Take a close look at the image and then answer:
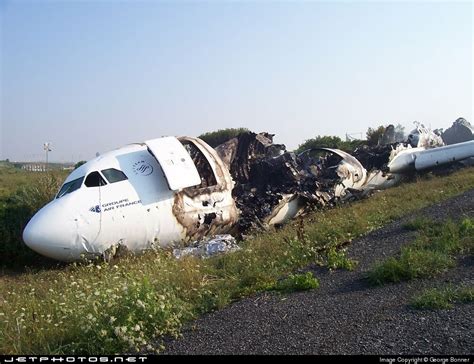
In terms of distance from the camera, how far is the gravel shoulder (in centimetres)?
419

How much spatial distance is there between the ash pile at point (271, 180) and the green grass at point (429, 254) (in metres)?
4.85

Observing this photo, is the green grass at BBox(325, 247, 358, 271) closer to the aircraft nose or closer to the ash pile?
the ash pile

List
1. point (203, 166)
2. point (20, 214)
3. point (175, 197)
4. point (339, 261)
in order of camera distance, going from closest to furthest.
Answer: point (339, 261) < point (175, 197) < point (203, 166) < point (20, 214)

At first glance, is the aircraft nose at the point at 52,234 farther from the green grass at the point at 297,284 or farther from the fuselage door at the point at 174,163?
the green grass at the point at 297,284

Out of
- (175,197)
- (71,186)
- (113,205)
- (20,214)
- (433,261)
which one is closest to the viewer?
(433,261)

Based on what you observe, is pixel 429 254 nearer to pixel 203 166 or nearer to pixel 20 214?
pixel 203 166

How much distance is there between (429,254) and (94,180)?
687 cm

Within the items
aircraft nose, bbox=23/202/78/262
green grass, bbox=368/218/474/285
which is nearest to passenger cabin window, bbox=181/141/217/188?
aircraft nose, bbox=23/202/78/262

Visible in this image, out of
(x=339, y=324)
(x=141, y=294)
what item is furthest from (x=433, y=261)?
(x=141, y=294)

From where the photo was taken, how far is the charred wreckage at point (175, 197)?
9375 mm

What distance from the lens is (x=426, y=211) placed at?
1071cm

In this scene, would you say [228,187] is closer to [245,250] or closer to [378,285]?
[245,250]

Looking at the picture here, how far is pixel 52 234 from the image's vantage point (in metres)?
8.98

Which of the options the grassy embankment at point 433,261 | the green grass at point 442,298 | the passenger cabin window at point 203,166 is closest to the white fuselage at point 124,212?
the passenger cabin window at point 203,166
